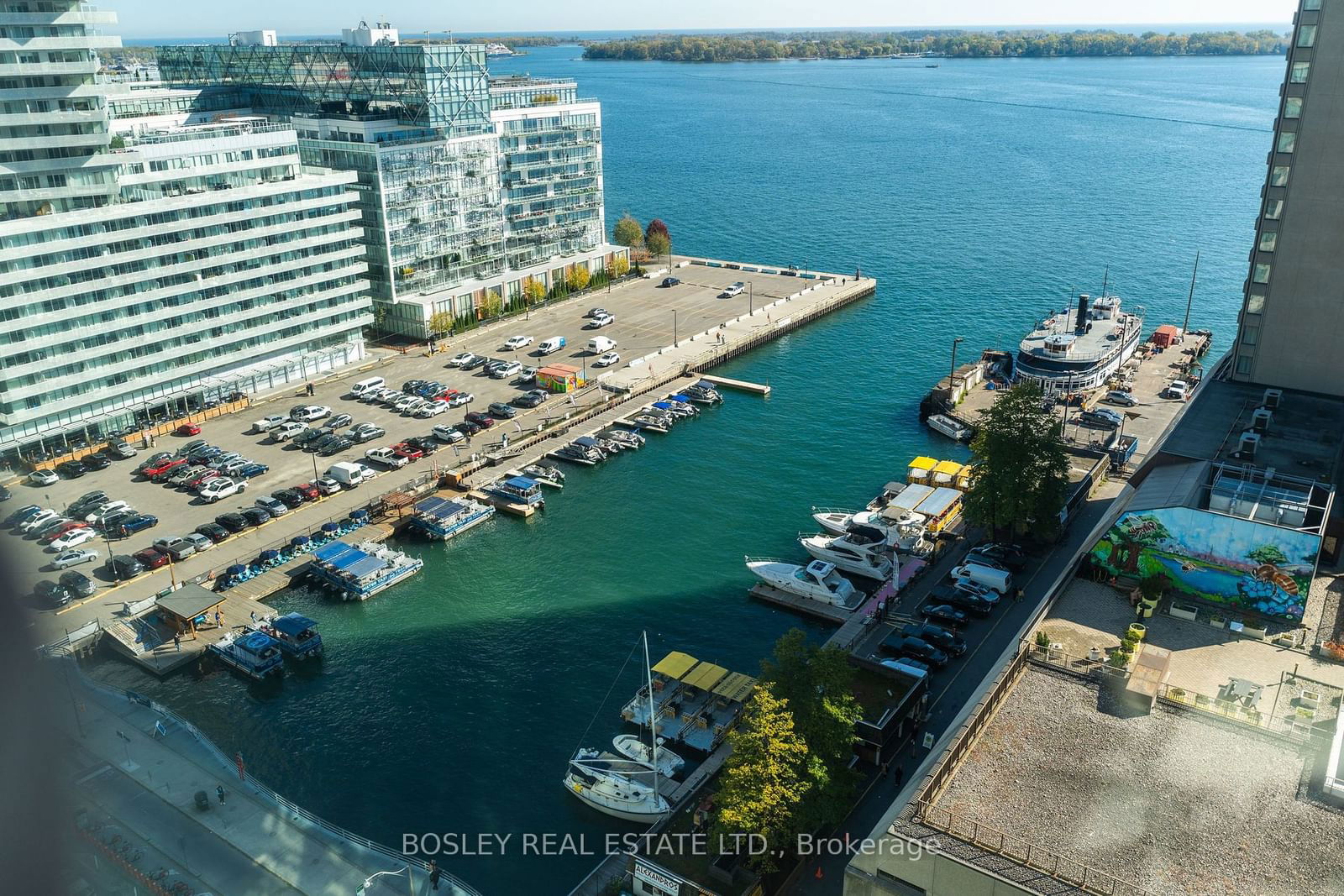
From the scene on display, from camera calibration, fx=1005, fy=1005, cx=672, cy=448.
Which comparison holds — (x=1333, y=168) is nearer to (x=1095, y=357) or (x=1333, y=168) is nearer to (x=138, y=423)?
(x=1095, y=357)

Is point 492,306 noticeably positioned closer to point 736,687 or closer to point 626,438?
point 626,438

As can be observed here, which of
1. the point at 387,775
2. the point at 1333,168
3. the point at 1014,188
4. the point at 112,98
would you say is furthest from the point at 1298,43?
the point at 1014,188

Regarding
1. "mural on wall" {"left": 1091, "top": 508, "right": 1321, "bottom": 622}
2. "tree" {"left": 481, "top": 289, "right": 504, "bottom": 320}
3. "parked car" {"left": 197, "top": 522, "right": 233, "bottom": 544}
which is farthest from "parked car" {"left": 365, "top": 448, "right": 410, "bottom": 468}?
"mural on wall" {"left": 1091, "top": 508, "right": 1321, "bottom": 622}

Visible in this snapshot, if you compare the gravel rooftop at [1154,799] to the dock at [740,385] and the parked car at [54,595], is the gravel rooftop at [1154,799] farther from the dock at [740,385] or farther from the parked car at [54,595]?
the dock at [740,385]

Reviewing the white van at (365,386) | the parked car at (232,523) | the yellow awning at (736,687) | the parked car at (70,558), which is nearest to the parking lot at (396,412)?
the parked car at (70,558)

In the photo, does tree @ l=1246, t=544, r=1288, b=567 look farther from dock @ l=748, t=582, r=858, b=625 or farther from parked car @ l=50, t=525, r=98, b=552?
parked car @ l=50, t=525, r=98, b=552

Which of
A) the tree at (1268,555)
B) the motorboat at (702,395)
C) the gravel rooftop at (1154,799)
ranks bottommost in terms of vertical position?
the motorboat at (702,395)
